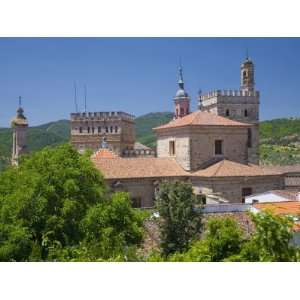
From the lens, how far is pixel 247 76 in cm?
4228

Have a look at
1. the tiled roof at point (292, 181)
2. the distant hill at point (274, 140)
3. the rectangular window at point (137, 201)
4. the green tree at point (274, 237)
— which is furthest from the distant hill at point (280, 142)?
the green tree at point (274, 237)

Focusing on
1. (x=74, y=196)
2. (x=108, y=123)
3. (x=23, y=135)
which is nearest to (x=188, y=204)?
(x=74, y=196)

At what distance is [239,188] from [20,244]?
464 inches

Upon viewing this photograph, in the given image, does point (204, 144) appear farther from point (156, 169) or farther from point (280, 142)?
point (280, 142)

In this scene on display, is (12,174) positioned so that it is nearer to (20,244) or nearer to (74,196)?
(74,196)

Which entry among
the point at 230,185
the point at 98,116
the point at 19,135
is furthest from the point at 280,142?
the point at 230,185

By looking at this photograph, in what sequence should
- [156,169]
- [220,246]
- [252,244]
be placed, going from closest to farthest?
[252,244] → [220,246] → [156,169]

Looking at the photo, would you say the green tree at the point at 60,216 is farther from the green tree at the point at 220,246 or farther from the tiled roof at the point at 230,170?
the tiled roof at the point at 230,170

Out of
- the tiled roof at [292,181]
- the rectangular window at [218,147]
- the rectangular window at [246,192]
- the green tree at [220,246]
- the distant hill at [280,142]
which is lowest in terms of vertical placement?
the green tree at [220,246]

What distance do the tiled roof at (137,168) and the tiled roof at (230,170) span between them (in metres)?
1.01

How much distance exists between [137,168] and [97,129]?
27.1 m

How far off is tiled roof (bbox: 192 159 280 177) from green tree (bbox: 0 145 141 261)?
23.8 ft

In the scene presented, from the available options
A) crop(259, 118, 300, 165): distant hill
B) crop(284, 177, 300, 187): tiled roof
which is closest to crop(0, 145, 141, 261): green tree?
crop(284, 177, 300, 187): tiled roof

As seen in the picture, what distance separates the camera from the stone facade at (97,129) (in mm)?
47219
